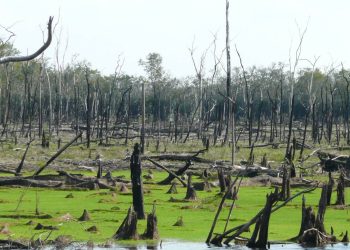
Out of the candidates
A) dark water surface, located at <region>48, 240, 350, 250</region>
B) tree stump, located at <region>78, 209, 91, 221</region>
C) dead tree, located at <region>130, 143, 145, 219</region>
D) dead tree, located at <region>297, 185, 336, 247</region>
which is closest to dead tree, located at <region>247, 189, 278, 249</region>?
dark water surface, located at <region>48, 240, 350, 250</region>

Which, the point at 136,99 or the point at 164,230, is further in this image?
the point at 136,99

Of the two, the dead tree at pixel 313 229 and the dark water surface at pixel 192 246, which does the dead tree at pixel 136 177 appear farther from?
the dead tree at pixel 313 229

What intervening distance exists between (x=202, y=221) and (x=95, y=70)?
9570 cm

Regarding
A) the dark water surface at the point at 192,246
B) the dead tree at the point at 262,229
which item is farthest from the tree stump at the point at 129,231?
the dead tree at the point at 262,229

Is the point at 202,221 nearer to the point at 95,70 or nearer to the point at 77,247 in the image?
the point at 77,247

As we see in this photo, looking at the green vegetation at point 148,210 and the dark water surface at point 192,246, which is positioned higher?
the green vegetation at point 148,210

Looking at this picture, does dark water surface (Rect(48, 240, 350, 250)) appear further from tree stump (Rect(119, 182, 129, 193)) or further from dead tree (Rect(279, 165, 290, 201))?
tree stump (Rect(119, 182, 129, 193))

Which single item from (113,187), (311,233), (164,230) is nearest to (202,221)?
(164,230)

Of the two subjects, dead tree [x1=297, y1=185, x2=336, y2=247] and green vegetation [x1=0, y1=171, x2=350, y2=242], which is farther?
green vegetation [x1=0, y1=171, x2=350, y2=242]

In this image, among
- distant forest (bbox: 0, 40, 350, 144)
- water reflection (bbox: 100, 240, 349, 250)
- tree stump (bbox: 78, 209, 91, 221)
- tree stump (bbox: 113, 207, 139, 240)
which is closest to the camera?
water reflection (bbox: 100, 240, 349, 250)

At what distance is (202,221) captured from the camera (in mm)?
20266

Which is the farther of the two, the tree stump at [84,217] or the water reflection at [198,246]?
the tree stump at [84,217]

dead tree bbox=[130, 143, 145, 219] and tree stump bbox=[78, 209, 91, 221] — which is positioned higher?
dead tree bbox=[130, 143, 145, 219]

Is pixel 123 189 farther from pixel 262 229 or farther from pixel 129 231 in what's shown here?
pixel 262 229
